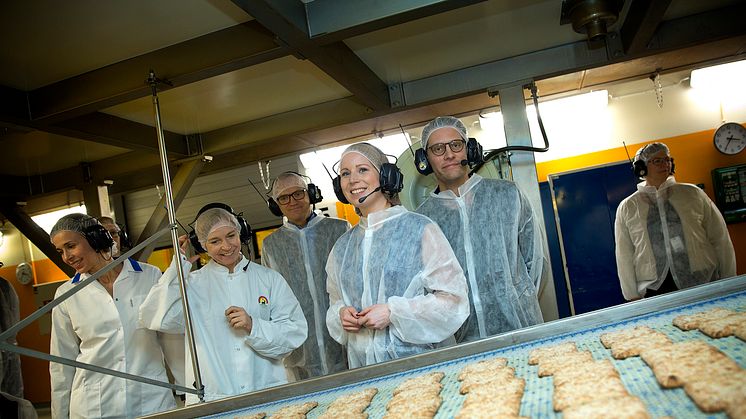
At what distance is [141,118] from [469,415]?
10.1ft

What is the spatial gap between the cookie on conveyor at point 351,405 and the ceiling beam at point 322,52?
1.36 m

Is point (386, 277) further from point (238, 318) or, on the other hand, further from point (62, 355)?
point (62, 355)

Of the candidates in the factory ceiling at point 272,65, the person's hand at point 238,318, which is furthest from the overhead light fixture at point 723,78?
the person's hand at point 238,318

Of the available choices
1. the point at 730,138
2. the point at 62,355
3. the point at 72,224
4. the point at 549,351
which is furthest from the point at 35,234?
the point at 730,138

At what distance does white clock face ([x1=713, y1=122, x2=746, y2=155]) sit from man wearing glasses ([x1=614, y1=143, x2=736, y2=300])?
4.76 ft

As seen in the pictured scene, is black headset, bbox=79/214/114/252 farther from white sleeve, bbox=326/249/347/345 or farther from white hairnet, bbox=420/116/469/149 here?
white hairnet, bbox=420/116/469/149

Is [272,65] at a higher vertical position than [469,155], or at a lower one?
higher

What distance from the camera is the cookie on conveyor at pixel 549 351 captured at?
129 cm

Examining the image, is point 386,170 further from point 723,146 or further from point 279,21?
point 723,146

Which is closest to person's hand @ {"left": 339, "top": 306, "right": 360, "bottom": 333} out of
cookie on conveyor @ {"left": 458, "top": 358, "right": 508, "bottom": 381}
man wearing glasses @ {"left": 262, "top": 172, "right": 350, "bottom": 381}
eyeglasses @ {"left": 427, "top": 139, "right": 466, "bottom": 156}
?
cookie on conveyor @ {"left": 458, "top": 358, "right": 508, "bottom": 381}

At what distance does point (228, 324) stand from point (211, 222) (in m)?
0.44

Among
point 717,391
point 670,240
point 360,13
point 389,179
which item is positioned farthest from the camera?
point 670,240

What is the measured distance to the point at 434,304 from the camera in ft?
5.74

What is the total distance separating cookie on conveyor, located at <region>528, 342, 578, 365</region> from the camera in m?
1.29
